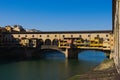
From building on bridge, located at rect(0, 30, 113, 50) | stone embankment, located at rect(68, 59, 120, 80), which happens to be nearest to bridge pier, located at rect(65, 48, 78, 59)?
building on bridge, located at rect(0, 30, 113, 50)

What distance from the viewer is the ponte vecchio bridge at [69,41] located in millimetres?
67688

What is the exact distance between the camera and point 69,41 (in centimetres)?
6969

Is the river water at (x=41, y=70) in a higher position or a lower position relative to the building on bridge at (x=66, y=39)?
lower

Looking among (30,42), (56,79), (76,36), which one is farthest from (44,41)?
(56,79)

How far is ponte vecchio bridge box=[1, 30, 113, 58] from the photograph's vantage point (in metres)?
67.7

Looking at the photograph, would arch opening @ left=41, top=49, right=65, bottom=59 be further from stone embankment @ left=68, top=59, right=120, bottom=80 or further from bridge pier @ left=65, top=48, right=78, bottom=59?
stone embankment @ left=68, top=59, right=120, bottom=80

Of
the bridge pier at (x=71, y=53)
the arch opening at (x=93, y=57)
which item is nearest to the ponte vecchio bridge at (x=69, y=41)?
the bridge pier at (x=71, y=53)

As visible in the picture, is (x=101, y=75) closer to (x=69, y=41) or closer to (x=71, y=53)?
(x=71, y=53)

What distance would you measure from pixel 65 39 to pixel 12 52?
15.3 metres

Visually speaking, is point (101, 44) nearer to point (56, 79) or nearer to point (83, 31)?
point (83, 31)

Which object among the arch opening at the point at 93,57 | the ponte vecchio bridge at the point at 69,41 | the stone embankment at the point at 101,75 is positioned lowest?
the arch opening at the point at 93,57

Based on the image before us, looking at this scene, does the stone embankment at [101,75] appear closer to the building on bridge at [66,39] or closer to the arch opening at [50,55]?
the building on bridge at [66,39]

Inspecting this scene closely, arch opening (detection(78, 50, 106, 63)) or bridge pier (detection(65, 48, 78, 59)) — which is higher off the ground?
bridge pier (detection(65, 48, 78, 59))

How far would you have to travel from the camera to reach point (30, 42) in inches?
2926
